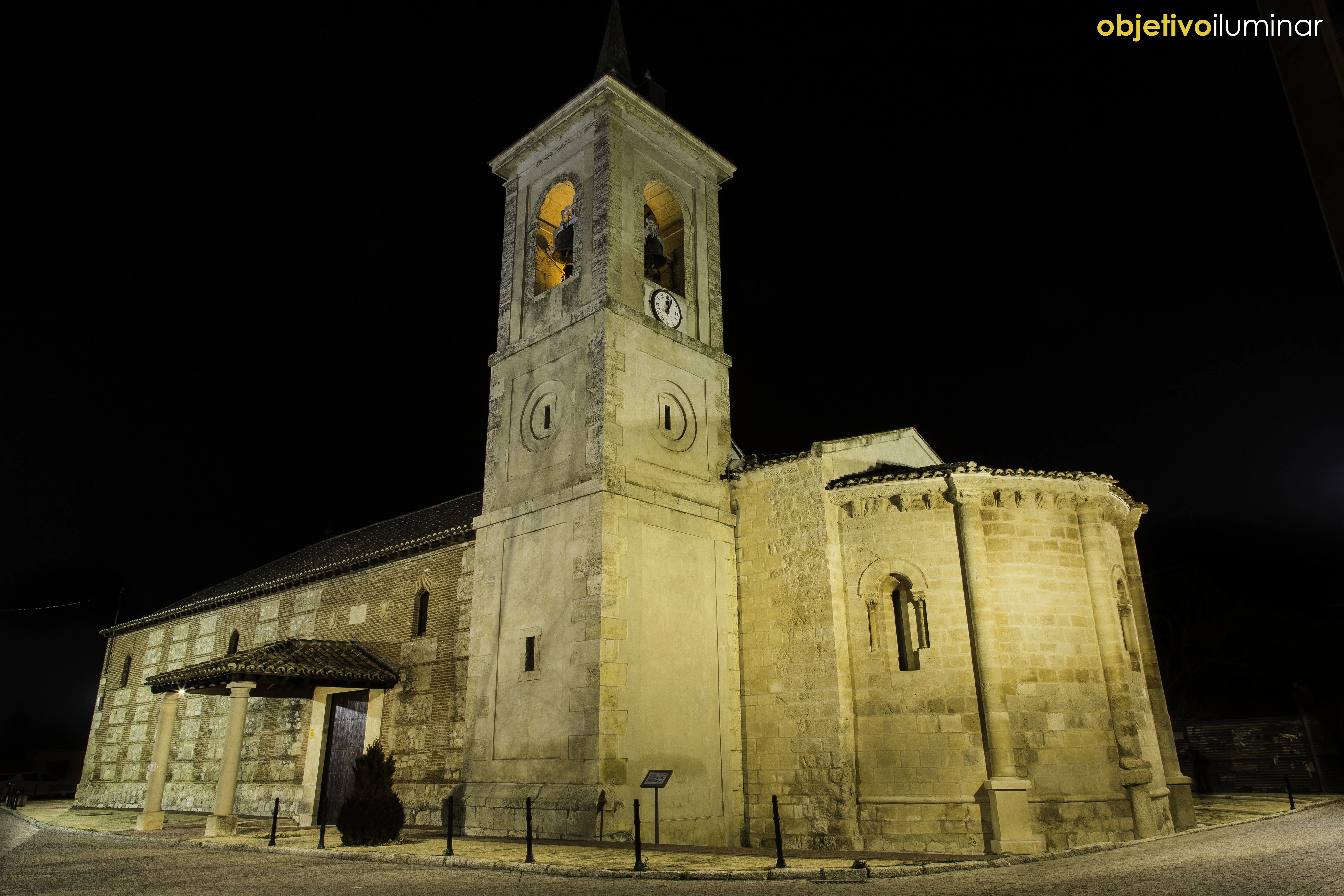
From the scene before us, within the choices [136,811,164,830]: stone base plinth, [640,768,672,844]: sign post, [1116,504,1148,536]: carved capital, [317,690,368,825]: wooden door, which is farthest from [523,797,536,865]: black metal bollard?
[1116,504,1148,536]: carved capital

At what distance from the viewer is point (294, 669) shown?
1675cm

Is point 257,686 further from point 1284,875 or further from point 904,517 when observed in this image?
point 1284,875

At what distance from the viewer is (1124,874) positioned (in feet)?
30.2

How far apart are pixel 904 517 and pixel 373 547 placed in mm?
15159

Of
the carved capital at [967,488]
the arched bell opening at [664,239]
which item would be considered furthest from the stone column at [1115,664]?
the arched bell opening at [664,239]

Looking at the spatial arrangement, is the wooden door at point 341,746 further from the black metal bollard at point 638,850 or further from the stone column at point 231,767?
the black metal bollard at point 638,850

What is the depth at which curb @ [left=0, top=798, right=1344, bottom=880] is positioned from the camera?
951 cm

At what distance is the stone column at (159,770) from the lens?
17516 millimetres

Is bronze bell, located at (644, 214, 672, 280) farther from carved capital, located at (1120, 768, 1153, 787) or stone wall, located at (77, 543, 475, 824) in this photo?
carved capital, located at (1120, 768, 1153, 787)

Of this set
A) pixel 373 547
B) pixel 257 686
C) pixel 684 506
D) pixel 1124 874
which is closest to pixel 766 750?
pixel 684 506

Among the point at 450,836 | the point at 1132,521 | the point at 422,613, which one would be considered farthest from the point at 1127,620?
the point at 422,613

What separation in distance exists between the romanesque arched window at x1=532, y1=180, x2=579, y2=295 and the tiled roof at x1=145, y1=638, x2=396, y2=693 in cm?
896

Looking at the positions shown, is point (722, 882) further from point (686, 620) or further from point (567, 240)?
point (567, 240)

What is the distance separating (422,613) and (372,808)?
6343 millimetres
